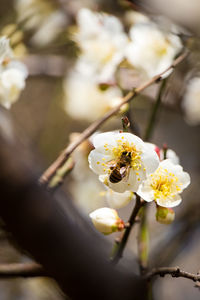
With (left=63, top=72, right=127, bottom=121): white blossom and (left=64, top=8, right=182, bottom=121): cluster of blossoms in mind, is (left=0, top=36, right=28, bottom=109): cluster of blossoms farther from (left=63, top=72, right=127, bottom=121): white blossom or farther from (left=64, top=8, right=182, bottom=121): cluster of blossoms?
(left=63, top=72, right=127, bottom=121): white blossom

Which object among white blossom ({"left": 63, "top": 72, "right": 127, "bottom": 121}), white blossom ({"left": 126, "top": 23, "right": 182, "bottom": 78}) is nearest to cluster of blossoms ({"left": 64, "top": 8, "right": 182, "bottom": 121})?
white blossom ({"left": 126, "top": 23, "right": 182, "bottom": 78})

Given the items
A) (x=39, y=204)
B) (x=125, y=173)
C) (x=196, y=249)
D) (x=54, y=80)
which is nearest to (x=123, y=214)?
(x=196, y=249)

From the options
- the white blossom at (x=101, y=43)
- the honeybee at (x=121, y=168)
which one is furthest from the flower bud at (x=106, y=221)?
the white blossom at (x=101, y=43)

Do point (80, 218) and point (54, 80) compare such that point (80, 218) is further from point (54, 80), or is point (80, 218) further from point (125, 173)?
point (54, 80)

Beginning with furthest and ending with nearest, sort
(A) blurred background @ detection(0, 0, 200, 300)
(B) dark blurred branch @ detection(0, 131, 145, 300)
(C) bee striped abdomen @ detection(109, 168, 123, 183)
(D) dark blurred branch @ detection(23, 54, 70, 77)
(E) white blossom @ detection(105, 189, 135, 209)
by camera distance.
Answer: (D) dark blurred branch @ detection(23, 54, 70, 77), (A) blurred background @ detection(0, 0, 200, 300), (E) white blossom @ detection(105, 189, 135, 209), (C) bee striped abdomen @ detection(109, 168, 123, 183), (B) dark blurred branch @ detection(0, 131, 145, 300)

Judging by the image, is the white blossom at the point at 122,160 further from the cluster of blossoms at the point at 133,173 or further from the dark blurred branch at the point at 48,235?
the dark blurred branch at the point at 48,235

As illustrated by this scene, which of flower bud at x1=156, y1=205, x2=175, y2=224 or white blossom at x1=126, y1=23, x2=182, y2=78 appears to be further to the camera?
white blossom at x1=126, y1=23, x2=182, y2=78
